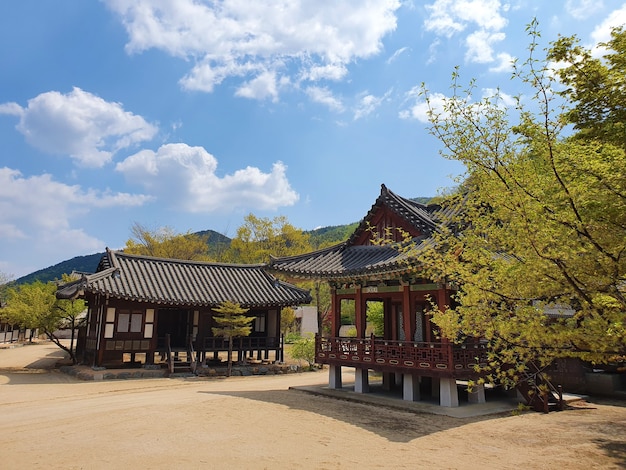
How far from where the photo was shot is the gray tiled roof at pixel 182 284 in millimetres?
22281

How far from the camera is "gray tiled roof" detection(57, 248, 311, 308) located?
73.1 ft

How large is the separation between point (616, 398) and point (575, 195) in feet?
52.2

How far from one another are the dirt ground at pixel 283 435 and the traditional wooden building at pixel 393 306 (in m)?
1.53

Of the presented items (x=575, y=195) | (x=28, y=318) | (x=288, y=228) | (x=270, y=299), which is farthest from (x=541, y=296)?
(x=288, y=228)

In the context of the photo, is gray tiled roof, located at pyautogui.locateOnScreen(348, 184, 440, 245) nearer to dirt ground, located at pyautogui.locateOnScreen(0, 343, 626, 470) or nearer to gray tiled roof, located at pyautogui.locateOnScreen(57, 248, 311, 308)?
dirt ground, located at pyautogui.locateOnScreen(0, 343, 626, 470)

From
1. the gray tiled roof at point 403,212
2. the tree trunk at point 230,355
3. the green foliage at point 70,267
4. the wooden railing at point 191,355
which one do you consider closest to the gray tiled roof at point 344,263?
the gray tiled roof at point 403,212

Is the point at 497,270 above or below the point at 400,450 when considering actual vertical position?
above

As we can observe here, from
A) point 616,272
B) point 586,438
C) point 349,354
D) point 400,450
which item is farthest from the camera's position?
point 349,354

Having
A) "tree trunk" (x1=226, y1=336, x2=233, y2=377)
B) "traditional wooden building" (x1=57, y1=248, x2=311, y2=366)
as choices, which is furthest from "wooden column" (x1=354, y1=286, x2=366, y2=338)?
"traditional wooden building" (x1=57, y1=248, x2=311, y2=366)

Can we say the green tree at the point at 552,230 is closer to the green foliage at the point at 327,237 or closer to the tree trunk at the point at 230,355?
the tree trunk at the point at 230,355

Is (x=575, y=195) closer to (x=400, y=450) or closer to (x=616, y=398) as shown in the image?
(x=400, y=450)

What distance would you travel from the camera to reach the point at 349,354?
1585 centimetres

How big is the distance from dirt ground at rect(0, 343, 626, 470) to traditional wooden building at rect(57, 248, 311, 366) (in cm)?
715

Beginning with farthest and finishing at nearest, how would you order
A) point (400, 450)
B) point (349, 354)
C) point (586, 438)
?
point (349, 354) < point (586, 438) < point (400, 450)
